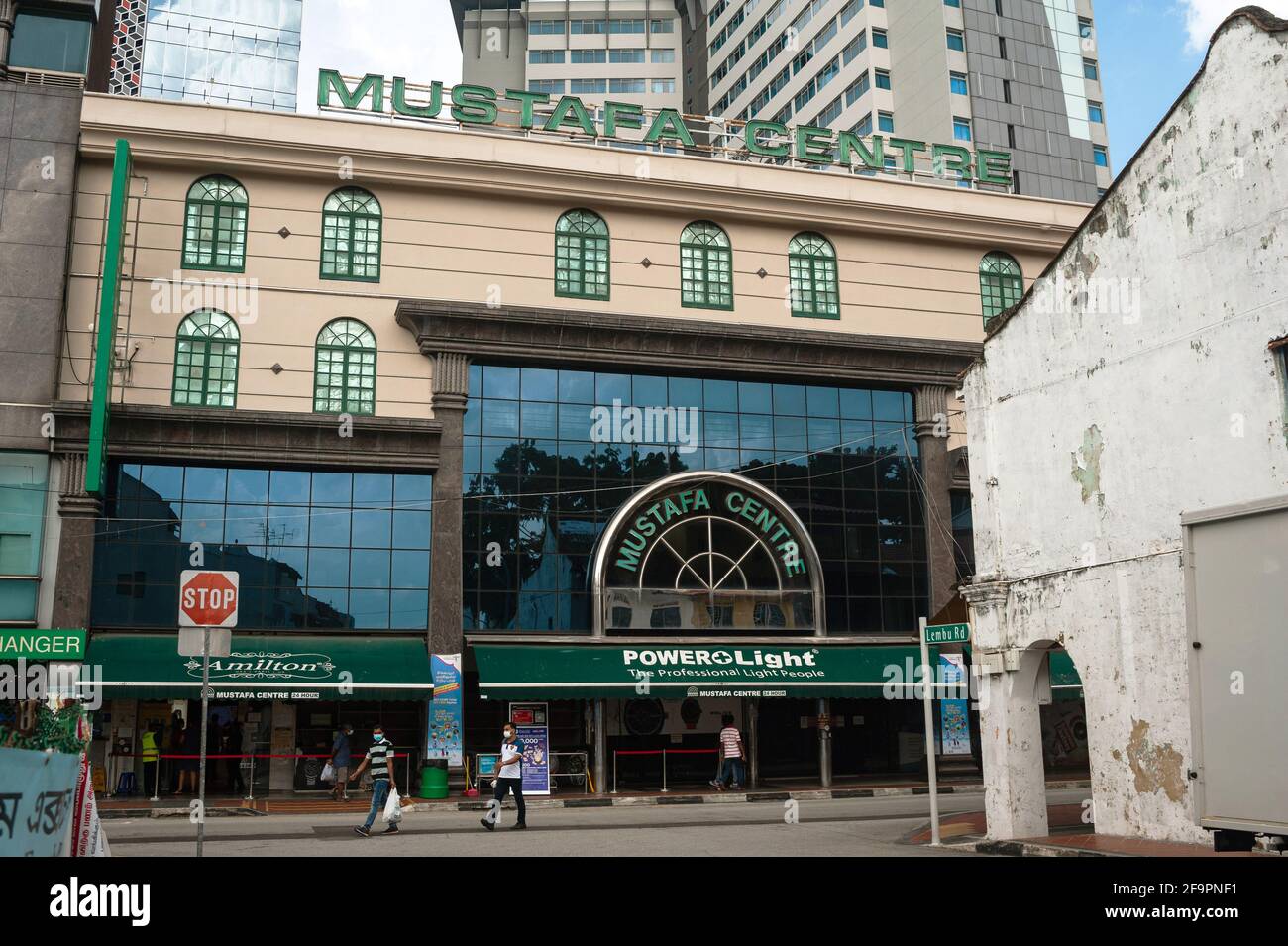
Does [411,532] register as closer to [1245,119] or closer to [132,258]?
[132,258]

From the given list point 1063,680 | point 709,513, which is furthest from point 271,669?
point 1063,680

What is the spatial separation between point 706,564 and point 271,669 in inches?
401

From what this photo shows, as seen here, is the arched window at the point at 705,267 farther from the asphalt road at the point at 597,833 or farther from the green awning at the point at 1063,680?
the asphalt road at the point at 597,833

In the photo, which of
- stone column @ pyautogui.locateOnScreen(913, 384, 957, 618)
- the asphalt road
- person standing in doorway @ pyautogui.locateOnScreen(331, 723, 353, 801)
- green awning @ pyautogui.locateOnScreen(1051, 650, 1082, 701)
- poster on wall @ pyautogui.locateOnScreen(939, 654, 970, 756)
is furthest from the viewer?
stone column @ pyautogui.locateOnScreen(913, 384, 957, 618)

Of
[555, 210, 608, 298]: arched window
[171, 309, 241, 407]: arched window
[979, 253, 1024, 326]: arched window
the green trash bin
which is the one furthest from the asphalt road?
[979, 253, 1024, 326]: arched window

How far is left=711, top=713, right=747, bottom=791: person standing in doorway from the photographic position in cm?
2545

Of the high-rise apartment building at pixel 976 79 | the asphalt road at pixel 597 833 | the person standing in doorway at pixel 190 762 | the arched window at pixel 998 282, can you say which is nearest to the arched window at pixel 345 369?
the person standing in doorway at pixel 190 762

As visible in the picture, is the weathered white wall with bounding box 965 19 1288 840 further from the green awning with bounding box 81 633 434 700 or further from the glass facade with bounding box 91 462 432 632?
the glass facade with bounding box 91 462 432 632

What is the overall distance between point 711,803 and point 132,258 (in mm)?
17491

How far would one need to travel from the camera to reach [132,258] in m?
25.6

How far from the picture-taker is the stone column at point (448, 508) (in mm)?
25422

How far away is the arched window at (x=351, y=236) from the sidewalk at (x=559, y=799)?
11.8 m

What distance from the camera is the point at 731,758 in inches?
1005

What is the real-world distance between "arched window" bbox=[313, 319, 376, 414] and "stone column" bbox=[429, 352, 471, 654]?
1500 millimetres
